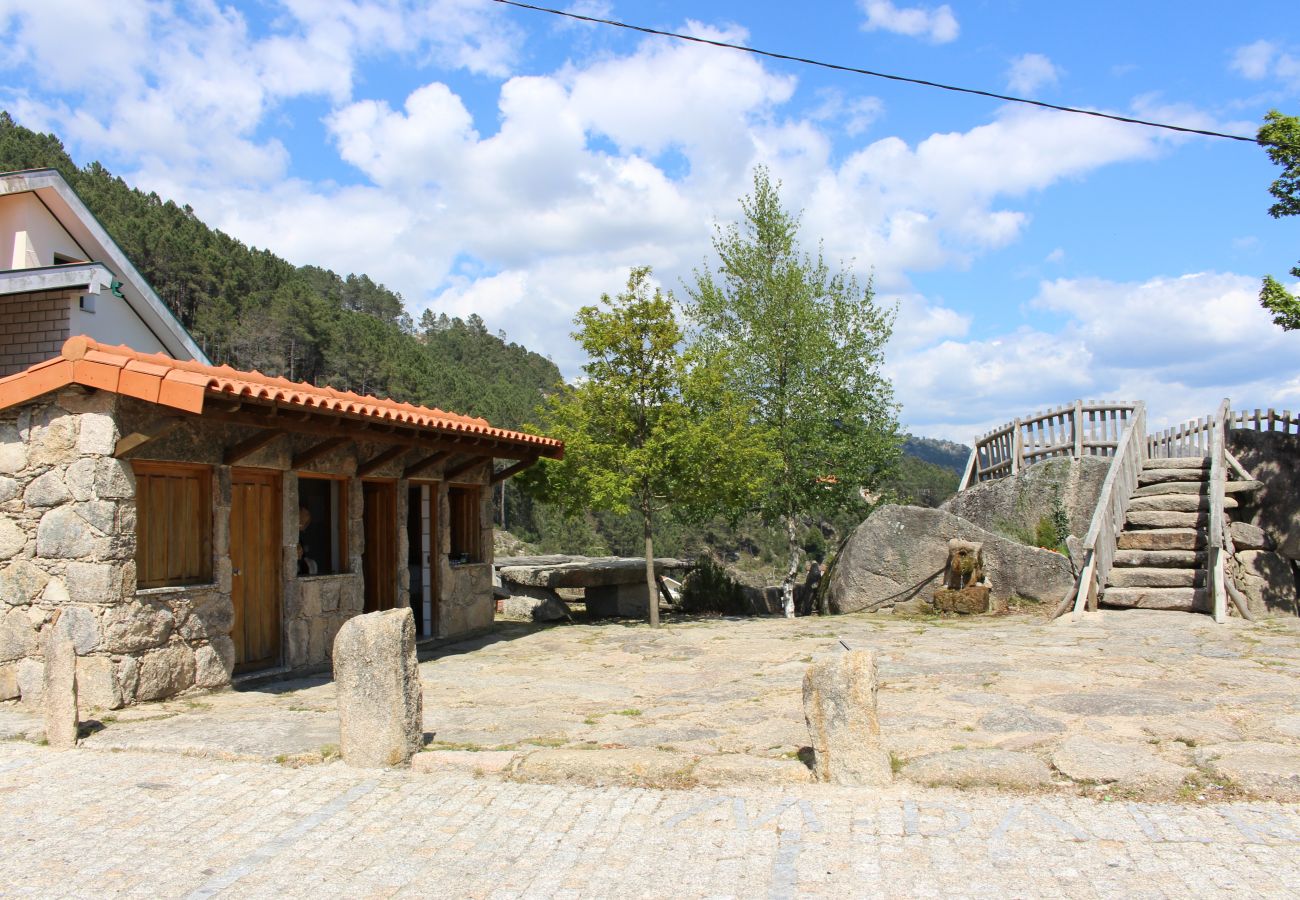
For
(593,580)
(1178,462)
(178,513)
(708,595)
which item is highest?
(1178,462)

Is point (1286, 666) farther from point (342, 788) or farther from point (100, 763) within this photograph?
point (100, 763)

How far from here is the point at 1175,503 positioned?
47.3ft

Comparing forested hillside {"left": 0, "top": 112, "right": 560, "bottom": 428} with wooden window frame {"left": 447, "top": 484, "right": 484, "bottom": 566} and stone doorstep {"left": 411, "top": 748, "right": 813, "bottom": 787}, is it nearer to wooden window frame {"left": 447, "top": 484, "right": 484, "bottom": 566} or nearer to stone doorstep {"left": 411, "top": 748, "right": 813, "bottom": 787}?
wooden window frame {"left": 447, "top": 484, "right": 484, "bottom": 566}

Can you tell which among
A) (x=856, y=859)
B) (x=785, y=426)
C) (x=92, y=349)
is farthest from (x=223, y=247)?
(x=856, y=859)

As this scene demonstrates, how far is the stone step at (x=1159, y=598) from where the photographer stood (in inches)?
476

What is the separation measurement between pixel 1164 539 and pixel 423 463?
1036cm

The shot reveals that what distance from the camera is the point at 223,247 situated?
149 feet

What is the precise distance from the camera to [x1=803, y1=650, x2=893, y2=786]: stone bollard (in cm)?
504

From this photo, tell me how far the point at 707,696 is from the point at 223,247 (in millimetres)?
44543

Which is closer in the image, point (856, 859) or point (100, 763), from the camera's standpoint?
point (856, 859)

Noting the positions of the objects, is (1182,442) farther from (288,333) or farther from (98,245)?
(288,333)

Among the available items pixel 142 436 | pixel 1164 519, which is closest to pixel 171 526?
pixel 142 436

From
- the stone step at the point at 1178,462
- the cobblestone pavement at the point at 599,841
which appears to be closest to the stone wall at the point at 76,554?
the cobblestone pavement at the point at 599,841

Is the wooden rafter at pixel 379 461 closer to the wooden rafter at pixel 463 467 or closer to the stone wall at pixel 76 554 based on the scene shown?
the wooden rafter at pixel 463 467
